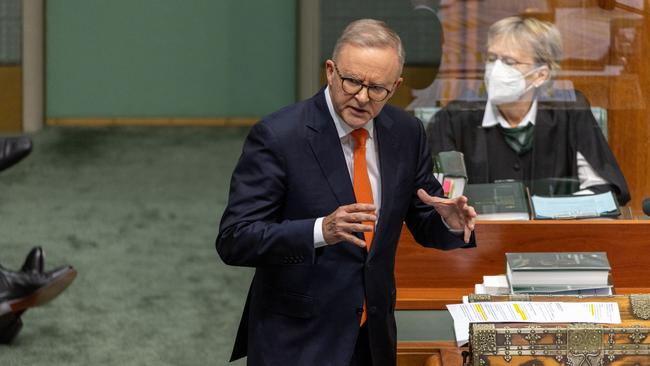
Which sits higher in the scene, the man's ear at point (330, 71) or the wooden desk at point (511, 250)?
the man's ear at point (330, 71)

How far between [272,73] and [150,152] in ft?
4.27

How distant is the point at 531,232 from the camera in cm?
374

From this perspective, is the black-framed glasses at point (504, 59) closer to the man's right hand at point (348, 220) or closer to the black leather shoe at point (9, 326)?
the man's right hand at point (348, 220)

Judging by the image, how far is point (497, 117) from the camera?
4.34 meters

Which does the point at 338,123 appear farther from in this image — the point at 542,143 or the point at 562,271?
the point at 542,143

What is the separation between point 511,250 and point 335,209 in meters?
1.13

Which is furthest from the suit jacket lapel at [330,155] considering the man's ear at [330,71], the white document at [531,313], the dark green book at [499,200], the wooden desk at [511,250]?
the dark green book at [499,200]

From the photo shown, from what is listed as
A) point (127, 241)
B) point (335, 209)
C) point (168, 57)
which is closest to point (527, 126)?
point (335, 209)

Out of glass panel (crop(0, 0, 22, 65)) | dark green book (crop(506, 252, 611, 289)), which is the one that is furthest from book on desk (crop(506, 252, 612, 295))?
glass panel (crop(0, 0, 22, 65))

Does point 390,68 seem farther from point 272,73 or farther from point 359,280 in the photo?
point 272,73

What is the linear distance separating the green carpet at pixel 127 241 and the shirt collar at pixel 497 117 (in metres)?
Result: 1.41

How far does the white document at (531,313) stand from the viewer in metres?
2.70

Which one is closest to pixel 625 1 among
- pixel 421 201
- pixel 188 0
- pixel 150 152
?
pixel 421 201

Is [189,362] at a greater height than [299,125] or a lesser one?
lesser
